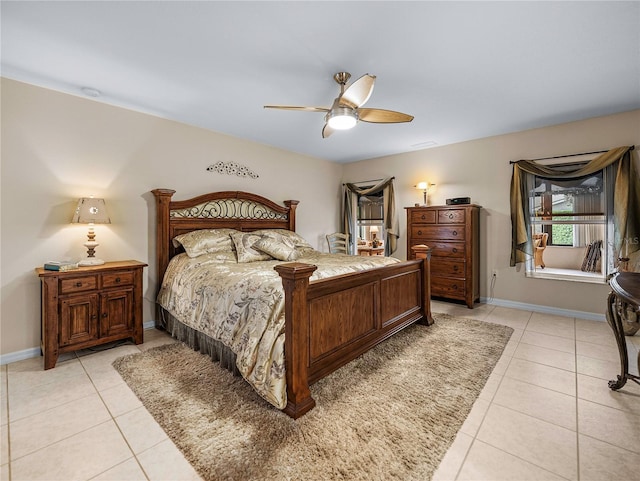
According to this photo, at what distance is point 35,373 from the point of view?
7.78ft

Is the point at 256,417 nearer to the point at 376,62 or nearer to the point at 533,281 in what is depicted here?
the point at 376,62

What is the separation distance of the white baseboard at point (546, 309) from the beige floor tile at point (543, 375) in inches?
Result: 74.7

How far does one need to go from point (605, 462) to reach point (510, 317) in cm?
253

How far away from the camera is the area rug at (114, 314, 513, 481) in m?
1.46

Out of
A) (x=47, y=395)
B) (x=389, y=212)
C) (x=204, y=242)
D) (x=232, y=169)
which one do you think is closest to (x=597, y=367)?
(x=389, y=212)

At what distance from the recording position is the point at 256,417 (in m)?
1.83

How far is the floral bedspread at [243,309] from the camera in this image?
73.3 inches

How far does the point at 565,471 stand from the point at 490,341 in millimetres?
1641

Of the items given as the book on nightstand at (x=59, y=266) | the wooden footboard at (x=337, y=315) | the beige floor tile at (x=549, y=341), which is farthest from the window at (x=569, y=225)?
the book on nightstand at (x=59, y=266)

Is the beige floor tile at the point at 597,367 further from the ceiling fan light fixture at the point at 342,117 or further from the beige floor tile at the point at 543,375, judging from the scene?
the ceiling fan light fixture at the point at 342,117

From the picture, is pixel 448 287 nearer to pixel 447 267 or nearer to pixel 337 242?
pixel 447 267

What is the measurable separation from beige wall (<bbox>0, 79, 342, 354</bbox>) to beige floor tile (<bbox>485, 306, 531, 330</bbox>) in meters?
4.06

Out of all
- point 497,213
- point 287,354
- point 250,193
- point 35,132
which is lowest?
point 287,354

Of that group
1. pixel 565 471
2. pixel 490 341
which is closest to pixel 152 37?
pixel 565 471
